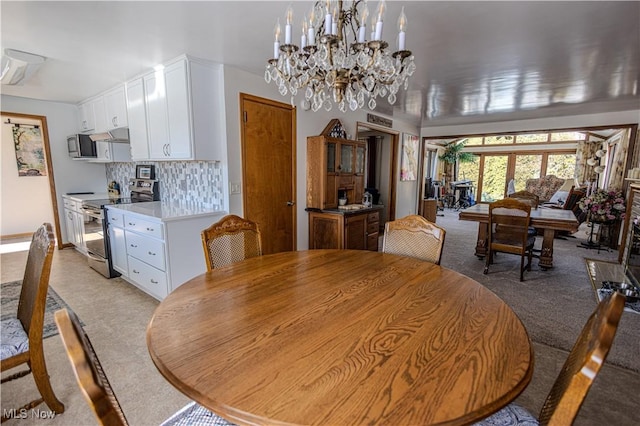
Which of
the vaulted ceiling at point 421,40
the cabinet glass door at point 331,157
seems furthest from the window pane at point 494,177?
the cabinet glass door at point 331,157

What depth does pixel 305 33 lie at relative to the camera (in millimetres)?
1534

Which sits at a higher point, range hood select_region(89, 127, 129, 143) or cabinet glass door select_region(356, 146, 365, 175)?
range hood select_region(89, 127, 129, 143)

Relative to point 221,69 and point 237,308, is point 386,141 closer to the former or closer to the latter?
point 221,69

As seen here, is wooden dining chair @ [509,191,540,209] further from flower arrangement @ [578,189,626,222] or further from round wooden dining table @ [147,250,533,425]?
round wooden dining table @ [147,250,533,425]

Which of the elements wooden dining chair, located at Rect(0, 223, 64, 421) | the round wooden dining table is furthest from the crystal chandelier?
wooden dining chair, located at Rect(0, 223, 64, 421)

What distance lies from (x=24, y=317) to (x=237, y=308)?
1.32 meters

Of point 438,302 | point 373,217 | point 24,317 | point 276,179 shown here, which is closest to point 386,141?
point 373,217

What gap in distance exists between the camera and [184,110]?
2.74 m

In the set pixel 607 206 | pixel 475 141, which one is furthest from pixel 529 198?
pixel 475 141

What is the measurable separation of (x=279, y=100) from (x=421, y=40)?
1.61 metres

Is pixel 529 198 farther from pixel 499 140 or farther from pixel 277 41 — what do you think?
pixel 499 140

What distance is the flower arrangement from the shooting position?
4.59m

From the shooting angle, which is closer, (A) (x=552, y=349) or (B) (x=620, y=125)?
(A) (x=552, y=349)

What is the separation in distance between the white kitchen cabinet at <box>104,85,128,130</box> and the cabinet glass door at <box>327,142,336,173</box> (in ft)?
8.16
